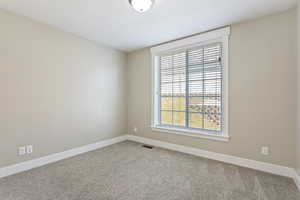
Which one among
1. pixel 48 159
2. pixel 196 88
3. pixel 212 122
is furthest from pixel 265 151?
pixel 48 159

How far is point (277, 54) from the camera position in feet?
7.32

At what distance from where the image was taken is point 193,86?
3188 millimetres

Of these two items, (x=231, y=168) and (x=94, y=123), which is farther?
(x=94, y=123)

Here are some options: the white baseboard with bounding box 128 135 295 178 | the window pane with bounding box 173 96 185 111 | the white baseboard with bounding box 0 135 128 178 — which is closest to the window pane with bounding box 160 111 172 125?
the window pane with bounding box 173 96 185 111

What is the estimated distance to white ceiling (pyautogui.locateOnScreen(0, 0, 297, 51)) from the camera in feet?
6.75

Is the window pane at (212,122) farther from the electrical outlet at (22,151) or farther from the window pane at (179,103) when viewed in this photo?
the electrical outlet at (22,151)

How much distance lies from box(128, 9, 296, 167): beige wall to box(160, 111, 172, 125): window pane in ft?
3.30

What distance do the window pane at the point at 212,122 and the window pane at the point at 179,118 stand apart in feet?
1.72

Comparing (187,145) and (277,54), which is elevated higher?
(277,54)

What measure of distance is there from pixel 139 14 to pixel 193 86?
5.81ft

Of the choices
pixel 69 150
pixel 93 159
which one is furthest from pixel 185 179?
pixel 69 150

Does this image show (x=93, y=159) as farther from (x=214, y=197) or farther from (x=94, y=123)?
(x=214, y=197)

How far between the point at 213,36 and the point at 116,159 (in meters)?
3.01

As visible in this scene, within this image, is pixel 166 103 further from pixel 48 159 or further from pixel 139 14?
pixel 48 159
